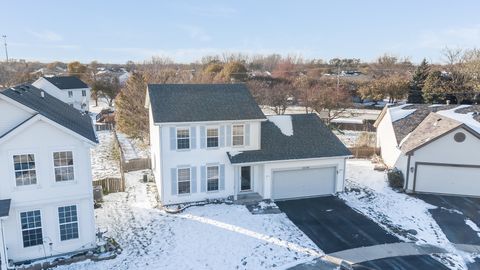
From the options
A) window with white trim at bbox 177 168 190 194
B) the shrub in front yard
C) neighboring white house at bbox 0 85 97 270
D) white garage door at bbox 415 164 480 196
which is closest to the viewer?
neighboring white house at bbox 0 85 97 270

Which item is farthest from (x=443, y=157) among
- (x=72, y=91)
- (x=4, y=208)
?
(x=72, y=91)

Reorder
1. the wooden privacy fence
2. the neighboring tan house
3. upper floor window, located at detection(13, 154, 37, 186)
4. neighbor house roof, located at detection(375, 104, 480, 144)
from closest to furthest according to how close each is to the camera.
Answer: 1. upper floor window, located at detection(13, 154, 37, 186)
2. the neighboring tan house
3. neighbor house roof, located at detection(375, 104, 480, 144)
4. the wooden privacy fence

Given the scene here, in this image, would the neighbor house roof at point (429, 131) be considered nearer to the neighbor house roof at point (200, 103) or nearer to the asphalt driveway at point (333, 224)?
the asphalt driveway at point (333, 224)

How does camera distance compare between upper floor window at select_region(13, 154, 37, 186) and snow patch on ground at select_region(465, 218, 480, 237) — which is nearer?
upper floor window at select_region(13, 154, 37, 186)

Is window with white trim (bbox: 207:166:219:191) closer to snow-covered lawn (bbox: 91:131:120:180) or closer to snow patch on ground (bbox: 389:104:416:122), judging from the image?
snow-covered lawn (bbox: 91:131:120:180)

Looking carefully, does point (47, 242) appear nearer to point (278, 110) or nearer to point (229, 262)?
point (229, 262)

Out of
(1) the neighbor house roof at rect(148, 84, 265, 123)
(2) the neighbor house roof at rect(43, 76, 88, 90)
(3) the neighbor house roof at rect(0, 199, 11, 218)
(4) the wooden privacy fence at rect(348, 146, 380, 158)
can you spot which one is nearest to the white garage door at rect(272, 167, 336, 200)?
(1) the neighbor house roof at rect(148, 84, 265, 123)

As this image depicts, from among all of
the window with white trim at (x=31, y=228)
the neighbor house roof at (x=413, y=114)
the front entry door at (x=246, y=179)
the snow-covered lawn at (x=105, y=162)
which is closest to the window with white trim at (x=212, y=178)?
the front entry door at (x=246, y=179)
